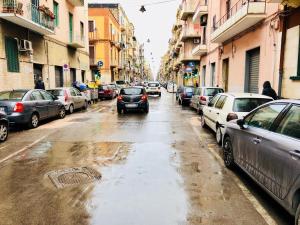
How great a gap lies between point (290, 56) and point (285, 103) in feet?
28.7

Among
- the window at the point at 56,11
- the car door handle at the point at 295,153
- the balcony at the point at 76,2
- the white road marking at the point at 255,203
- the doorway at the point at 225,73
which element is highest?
the balcony at the point at 76,2

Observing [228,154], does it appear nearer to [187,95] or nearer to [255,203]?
[255,203]

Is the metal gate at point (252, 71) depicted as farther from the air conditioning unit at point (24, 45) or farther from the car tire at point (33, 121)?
the air conditioning unit at point (24, 45)

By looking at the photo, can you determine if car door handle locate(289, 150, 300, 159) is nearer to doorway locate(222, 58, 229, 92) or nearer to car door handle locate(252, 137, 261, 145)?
car door handle locate(252, 137, 261, 145)

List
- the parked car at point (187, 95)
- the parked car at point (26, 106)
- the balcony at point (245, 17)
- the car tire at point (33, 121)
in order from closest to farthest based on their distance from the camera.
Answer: the parked car at point (26, 106), the car tire at point (33, 121), the balcony at point (245, 17), the parked car at point (187, 95)

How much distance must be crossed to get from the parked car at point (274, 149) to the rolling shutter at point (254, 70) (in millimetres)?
11409

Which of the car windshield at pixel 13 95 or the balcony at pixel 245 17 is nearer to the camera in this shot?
the car windshield at pixel 13 95

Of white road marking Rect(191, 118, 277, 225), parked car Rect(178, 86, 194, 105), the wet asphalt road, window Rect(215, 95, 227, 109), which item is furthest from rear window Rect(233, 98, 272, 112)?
parked car Rect(178, 86, 194, 105)

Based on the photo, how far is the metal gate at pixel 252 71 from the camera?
625 inches

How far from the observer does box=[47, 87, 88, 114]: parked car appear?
15.3 metres

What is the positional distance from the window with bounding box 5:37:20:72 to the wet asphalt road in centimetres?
848

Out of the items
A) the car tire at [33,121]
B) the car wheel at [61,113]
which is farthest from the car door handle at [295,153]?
the car wheel at [61,113]

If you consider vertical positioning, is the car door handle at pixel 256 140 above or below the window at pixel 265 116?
below

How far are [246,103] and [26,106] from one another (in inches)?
293
